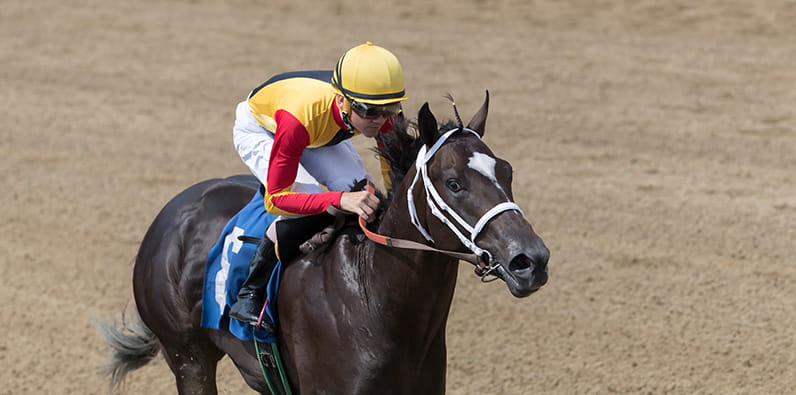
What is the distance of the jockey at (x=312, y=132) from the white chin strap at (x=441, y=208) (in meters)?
0.28

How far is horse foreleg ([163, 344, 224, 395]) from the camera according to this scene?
17.0 feet

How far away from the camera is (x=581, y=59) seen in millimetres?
12805

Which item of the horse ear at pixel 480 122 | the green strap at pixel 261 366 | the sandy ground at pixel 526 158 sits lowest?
the sandy ground at pixel 526 158

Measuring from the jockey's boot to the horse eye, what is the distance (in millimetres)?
1122

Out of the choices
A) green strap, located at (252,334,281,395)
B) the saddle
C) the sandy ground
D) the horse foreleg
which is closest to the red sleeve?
the saddle

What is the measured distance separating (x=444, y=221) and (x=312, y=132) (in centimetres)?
86

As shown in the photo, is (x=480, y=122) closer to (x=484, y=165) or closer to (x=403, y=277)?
(x=484, y=165)

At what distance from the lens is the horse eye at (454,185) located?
3646mm

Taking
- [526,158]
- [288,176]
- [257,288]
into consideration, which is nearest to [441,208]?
[288,176]

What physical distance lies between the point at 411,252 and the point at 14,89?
9845mm

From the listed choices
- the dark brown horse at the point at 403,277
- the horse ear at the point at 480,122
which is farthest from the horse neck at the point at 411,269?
the horse ear at the point at 480,122

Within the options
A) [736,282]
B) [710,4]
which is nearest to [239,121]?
[736,282]

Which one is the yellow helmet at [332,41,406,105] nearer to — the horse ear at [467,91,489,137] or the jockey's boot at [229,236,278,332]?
the horse ear at [467,91,489,137]

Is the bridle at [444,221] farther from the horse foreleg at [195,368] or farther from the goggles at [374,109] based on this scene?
the horse foreleg at [195,368]
